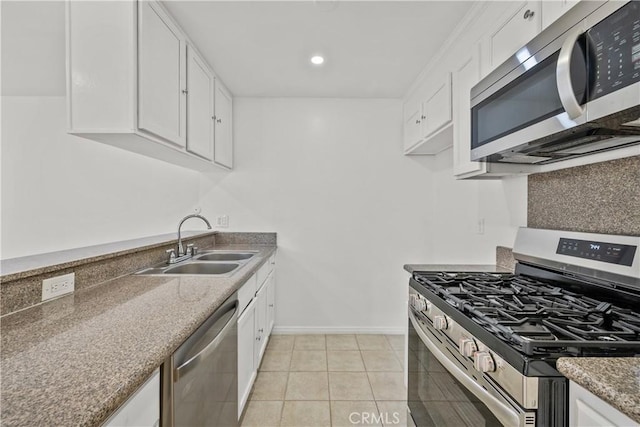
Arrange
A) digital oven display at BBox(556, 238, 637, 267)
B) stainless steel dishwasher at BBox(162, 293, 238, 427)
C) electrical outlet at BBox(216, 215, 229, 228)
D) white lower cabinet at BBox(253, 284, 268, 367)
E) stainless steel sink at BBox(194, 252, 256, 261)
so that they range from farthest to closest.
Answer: electrical outlet at BBox(216, 215, 229, 228)
stainless steel sink at BBox(194, 252, 256, 261)
white lower cabinet at BBox(253, 284, 268, 367)
digital oven display at BBox(556, 238, 637, 267)
stainless steel dishwasher at BBox(162, 293, 238, 427)

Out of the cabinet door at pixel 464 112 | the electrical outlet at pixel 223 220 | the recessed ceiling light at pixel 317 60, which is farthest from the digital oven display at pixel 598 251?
the electrical outlet at pixel 223 220

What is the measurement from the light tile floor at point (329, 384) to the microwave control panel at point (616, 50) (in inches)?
66.1

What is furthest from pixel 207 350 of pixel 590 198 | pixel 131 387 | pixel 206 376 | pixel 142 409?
pixel 590 198

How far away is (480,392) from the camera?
911 mm

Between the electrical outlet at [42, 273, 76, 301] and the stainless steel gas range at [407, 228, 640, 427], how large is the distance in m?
1.53

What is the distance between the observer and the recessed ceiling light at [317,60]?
A: 2.26m

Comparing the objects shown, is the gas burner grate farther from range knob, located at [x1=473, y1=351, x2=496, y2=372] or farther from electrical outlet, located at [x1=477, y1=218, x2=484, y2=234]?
electrical outlet, located at [x1=477, y1=218, x2=484, y2=234]

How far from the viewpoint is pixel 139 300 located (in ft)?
3.87

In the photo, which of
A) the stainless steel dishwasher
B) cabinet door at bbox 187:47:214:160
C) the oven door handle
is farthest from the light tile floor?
cabinet door at bbox 187:47:214:160

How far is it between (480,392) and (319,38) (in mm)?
2118

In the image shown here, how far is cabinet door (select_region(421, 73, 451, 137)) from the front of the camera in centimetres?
201

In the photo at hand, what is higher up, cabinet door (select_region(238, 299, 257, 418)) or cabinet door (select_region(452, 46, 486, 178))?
cabinet door (select_region(452, 46, 486, 178))

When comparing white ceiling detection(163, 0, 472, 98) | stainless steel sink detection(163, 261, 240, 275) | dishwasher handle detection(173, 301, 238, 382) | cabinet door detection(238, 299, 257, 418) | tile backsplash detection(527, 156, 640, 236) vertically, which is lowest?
cabinet door detection(238, 299, 257, 418)

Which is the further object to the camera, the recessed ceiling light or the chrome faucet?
the recessed ceiling light
